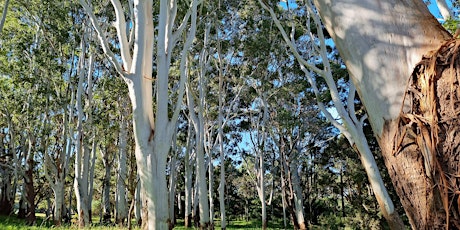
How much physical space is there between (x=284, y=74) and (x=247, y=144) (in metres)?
7.22

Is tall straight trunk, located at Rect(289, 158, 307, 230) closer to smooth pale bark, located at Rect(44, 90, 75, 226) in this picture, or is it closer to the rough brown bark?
smooth pale bark, located at Rect(44, 90, 75, 226)

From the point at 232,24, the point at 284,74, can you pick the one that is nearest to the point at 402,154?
the point at 232,24

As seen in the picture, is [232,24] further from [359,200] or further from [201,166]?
[359,200]

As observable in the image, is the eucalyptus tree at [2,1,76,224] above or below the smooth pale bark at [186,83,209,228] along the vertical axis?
above

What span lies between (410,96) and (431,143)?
170 mm

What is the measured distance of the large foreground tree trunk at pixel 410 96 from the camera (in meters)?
1.16

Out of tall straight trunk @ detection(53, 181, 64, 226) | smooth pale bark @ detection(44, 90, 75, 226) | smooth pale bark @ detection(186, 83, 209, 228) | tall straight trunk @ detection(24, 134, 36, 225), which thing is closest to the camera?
tall straight trunk @ detection(53, 181, 64, 226)

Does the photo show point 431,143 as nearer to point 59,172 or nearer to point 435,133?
point 435,133

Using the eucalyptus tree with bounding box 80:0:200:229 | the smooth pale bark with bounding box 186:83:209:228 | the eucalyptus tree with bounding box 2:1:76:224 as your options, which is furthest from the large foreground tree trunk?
the eucalyptus tree with bounding box 2:1:76:224

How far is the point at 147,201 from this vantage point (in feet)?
18.8

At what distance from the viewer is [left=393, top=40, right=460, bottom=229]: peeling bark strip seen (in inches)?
44.6

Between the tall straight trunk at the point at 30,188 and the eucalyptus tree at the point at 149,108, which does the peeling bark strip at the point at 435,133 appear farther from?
the tall straight trunk at the point at 30,188

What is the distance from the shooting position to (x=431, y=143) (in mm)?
1177

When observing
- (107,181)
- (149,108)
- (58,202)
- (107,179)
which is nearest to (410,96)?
(149,108)
